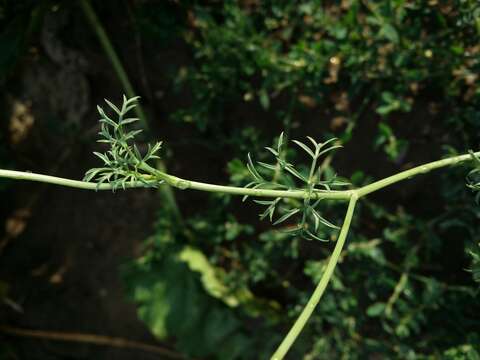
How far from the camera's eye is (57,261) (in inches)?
135

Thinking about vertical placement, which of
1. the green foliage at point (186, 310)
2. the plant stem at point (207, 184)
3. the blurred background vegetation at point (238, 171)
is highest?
the plant stem at point (207, 184)

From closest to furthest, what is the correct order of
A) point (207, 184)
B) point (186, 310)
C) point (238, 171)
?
point (207, 184) → point (238, 171) → point (186, 310)

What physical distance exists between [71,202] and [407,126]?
189cm

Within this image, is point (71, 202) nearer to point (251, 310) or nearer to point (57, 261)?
point (57, 261)

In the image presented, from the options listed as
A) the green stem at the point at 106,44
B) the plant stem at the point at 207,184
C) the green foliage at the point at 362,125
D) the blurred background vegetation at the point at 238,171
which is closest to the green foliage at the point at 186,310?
the blurred background vegetation at the point at 238,171

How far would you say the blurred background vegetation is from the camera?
6.96 ft

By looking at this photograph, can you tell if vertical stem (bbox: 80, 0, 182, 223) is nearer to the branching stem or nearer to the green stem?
the green stem

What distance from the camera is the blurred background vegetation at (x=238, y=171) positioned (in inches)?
83.5

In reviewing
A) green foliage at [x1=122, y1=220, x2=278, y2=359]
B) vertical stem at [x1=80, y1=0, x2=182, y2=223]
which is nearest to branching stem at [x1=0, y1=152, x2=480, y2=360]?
vertical stem at [x1=80, y1=0, x2=182, y2=223]

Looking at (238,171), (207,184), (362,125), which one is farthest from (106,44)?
(207,184)

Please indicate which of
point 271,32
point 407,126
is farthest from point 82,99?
point 407,126

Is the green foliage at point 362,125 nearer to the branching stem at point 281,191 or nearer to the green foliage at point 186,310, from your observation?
the green foliage at point 186,310

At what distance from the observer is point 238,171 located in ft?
7.01

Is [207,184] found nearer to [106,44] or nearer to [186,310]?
[106,44]
